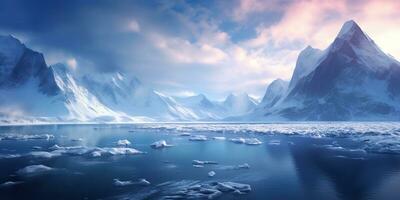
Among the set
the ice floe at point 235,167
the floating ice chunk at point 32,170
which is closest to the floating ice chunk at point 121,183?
the floating ice chunk at point 32,170

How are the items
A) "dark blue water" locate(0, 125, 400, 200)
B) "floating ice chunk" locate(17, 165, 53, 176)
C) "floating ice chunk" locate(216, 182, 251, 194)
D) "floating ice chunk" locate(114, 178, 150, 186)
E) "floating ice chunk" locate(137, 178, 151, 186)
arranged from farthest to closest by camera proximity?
"floating ice chunk" locate(17, 165, 53, 176)
"floating ice chunk" locate(137, 178, 151, 186)
"floating ice chunk" locate(114, 178, 150, 186)
"floating ice chunk" locate(216, 182, 251, 194)
"dark blue water" locate(0, 125, 400, 200)

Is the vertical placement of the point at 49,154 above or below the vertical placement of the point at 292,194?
above

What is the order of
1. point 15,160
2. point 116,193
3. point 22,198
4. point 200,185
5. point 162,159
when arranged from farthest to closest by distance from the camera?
point 162,159 < point 15,160 < point 200,185 < point 116,193 < point 22,198

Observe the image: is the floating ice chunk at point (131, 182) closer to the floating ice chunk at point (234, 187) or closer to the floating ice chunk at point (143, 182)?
the floating ice chunk at point (143, 182)

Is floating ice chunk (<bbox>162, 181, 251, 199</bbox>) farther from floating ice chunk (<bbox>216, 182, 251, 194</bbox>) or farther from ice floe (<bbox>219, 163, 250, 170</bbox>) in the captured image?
ice floe (<bbox>219, 163, 250, 170</bbox>)

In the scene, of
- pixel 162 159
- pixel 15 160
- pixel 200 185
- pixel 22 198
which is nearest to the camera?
pixel 22 198

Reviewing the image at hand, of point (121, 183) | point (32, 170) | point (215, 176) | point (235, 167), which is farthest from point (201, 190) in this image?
point (32, 170)

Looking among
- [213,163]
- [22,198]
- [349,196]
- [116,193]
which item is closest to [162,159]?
[213,163]

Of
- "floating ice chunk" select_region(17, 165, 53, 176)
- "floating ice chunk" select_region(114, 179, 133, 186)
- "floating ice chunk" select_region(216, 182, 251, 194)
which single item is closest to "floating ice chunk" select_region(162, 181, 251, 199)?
"floating ice chunk" select_region(216, 182, 251, 194)

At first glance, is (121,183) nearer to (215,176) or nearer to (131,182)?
(131,182)

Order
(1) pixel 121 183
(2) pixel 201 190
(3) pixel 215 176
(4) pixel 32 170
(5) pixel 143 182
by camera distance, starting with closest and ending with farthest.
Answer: (2) pixel 201 190 < (1) pixel 121 183 < (5) pixel 143 182 < (3) pixel 215 176 < (4) pixel 32 170

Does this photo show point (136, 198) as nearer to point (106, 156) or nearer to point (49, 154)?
point (106, 156)
